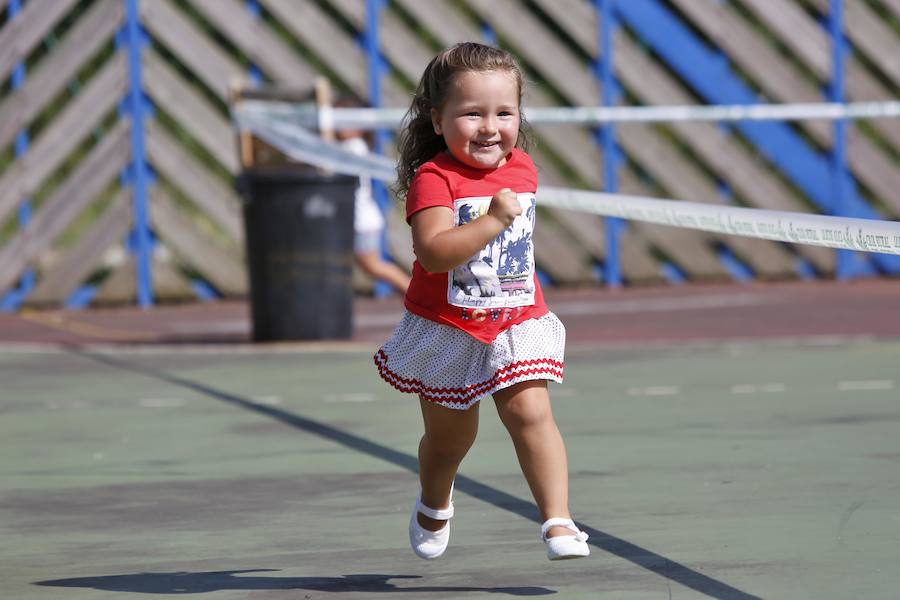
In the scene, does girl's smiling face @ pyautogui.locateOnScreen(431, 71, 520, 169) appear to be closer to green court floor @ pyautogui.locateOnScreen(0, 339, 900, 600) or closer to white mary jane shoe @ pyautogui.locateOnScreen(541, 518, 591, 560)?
Result: white mary jane shoe @ pyautogui.locateOnScreen(541, 518, 591, 560)

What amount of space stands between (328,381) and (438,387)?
4818mm

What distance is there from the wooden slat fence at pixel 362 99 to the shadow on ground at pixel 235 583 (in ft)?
33.0

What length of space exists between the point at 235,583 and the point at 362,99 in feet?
32.9

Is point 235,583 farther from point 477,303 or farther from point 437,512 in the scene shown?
point 477,303

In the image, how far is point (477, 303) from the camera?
183 inches

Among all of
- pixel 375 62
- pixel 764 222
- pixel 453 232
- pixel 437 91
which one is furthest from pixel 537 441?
pixel 375 62

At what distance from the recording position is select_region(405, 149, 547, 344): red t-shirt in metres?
4.61

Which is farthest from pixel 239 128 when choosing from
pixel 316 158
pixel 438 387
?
pixel 438 387

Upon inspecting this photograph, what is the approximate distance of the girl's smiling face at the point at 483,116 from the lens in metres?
4.58

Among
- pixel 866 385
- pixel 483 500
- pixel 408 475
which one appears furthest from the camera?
pixel 866 385

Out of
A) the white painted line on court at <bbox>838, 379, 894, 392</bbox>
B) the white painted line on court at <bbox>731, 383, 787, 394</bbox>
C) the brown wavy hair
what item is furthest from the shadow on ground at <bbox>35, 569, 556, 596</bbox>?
the white painted line on court at <bbox>838, 379, 894, 392</bbox>

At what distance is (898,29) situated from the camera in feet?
58.4

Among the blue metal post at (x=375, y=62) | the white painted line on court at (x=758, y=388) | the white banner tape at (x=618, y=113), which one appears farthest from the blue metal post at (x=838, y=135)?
the white painted line on court at (x=758, y=388)

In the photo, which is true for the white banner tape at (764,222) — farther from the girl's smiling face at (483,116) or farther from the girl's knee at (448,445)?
the girl's knee at (448,445)
